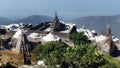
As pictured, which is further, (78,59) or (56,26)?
(56,26)

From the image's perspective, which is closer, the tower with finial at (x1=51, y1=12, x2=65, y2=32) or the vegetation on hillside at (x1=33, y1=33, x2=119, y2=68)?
the vegetation on hillside at (x1=33, y1=33, x2=119, y2=68)

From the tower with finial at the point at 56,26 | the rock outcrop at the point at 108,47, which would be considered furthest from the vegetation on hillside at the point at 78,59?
the tower with finial at the point at 56,26

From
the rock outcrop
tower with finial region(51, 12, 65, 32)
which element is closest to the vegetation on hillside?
the rock outcrop

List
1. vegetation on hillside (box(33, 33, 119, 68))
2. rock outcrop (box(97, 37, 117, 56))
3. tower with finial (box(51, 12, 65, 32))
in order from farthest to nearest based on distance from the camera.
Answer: tower with finial (box(51, 12, 65, 32)), rock outcrop (box(97, 37, 117, 56)), vegetation on hillside (box(33, 33, 119, 68))

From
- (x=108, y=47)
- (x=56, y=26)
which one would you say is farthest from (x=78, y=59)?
(x=56, y=26)

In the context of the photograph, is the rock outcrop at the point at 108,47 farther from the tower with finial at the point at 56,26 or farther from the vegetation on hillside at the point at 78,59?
the vegetation on hillside at the point at 78,59

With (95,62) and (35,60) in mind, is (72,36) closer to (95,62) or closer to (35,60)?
(35,60)

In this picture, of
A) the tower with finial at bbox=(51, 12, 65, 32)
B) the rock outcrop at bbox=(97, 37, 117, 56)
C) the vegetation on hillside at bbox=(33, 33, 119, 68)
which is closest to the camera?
the vegetation on hillside at bbox=(33, 33, 119, 68)

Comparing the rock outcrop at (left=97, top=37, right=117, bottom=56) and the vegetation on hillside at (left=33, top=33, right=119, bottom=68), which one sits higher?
the vegetation on hillside at (left=33, top=33, right=119, bottom=68)

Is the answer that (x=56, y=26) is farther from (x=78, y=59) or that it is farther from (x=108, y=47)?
(x=78, y=59)

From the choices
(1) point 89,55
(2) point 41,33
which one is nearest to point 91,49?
(1) point 89,55

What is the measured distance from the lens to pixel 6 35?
168000mm

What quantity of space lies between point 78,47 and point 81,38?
46925 mm

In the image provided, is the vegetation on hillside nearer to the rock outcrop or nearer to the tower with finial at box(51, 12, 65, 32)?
the rock outcrop
